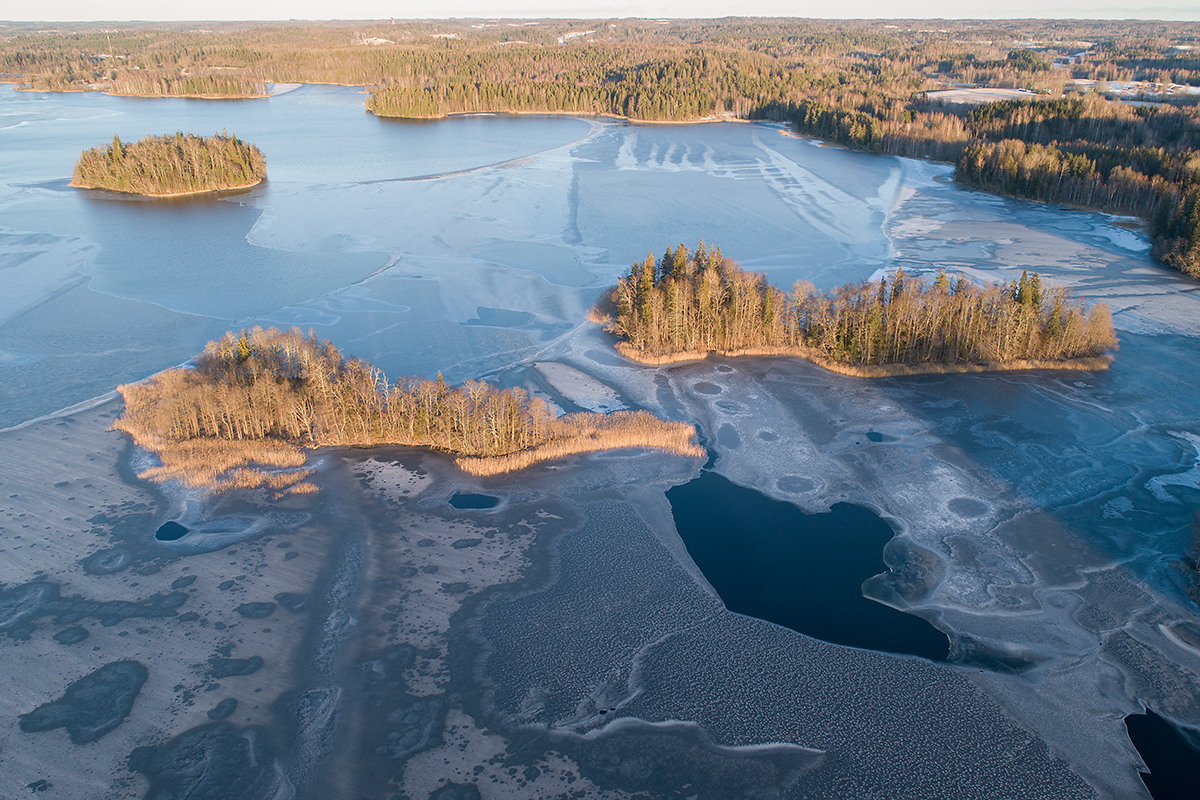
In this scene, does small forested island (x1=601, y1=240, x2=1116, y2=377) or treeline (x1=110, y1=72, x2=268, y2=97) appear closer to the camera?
small forested island (x1=601, y1=240, x2=1116, y2=377)

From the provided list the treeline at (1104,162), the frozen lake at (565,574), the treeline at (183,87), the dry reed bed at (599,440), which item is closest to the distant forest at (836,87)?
the treeline at (1104,162)

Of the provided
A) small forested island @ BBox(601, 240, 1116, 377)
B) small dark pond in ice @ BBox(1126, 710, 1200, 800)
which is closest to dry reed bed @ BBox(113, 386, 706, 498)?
small forested island @ BBox(601, 240, 1116, 377)

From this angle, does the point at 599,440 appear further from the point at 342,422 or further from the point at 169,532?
the point at 169,532

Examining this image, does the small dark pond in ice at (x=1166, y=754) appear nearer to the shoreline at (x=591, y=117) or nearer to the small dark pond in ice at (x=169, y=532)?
the small dark pond in ice at (x=169, y=532)

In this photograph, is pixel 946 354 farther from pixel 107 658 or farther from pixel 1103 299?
pixel 107 658

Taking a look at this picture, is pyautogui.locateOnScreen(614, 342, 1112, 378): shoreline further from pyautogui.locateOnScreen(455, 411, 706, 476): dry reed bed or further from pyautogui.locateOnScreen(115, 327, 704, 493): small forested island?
pyautogui.locateOnScreen(115, 327, 704, 493): small forested island

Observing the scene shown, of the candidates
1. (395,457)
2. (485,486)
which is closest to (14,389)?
(395,457)

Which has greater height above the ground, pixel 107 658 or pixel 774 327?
pixel 774 327

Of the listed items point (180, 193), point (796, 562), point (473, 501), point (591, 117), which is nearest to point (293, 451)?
point (473, 501)
